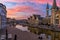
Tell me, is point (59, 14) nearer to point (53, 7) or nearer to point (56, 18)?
point (56, 18)

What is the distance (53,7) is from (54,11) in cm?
179

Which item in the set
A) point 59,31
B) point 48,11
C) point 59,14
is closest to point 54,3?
point 48,11

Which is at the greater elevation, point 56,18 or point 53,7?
point 53,7

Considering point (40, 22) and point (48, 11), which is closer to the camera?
point (40, 22)

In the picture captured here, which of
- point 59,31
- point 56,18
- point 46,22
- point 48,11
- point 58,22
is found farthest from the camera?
point 48,11

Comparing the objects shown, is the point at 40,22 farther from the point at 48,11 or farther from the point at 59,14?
the point at 59,14

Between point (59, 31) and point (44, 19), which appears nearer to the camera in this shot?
point (59, 31)

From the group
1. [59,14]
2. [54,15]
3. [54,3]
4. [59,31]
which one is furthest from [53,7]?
[59,31]

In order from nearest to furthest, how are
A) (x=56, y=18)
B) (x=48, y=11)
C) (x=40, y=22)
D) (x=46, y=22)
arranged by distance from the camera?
(x=56, y=18)
(x=46, y=22)
(x=40, y=22)
(x=48, y=11)

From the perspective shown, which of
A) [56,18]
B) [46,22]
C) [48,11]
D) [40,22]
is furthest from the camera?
[48,11]

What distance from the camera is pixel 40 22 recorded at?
3256 cm

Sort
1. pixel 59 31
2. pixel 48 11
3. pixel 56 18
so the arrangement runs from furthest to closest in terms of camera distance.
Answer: pixel 48 11 < pixel 56 18 < pixel 59 31

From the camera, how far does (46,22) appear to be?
99.7ft

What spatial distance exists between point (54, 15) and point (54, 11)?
4.69 ft
